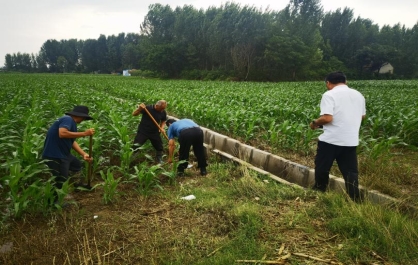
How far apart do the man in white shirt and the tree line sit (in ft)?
117

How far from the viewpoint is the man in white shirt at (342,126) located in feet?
11.3

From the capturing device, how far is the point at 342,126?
3.46m

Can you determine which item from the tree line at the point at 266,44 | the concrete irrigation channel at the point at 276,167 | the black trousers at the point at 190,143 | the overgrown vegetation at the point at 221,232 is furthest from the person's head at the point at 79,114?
the tree line at the point at 266,44

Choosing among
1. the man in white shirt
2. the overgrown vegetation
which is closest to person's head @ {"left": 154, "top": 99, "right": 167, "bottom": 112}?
the overgrown vegetation

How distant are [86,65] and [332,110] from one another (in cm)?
10234

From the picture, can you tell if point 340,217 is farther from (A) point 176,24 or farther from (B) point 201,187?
(A) point 176,24

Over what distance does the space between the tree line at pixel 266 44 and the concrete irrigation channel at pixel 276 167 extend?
1302 inches

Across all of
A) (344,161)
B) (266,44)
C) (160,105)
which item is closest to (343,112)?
(344,161)

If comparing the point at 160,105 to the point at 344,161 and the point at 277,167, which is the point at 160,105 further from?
the point at 344,161

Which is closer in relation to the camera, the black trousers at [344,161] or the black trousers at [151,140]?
the black trousers at [344,161]

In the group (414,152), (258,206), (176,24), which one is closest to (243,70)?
(176,24)

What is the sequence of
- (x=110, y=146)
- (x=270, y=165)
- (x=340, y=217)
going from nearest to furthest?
(x=340, y=217), (x=270, y=165), (x=110, y=146)

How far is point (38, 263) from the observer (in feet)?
8.37

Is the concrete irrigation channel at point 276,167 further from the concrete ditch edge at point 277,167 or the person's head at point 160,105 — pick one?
the person's head at point 160,105
